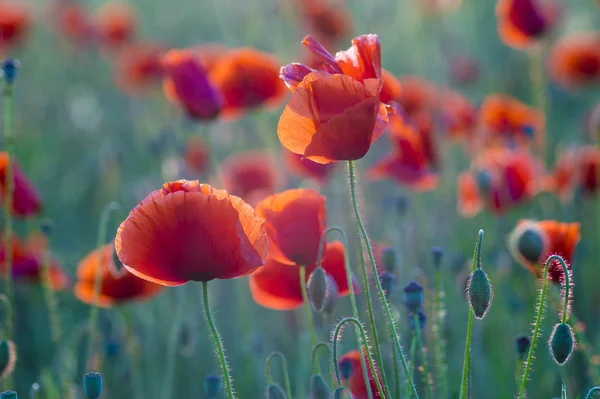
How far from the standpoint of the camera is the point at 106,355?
7.40 feet

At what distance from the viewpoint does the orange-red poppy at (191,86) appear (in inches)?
104

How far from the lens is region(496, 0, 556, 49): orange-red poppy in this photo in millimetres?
3502

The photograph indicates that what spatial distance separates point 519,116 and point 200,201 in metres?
2.56

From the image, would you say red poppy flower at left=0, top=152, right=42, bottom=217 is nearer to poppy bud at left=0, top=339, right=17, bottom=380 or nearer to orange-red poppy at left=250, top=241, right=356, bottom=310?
poppy bud at left=0, top=339, right=17, bottom=380

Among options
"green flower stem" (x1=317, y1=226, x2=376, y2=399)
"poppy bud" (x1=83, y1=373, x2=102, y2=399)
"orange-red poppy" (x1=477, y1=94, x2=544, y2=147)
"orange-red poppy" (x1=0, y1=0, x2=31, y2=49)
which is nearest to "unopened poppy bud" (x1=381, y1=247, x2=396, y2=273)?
"green flower stem" (x1=317, y1=226, x2=376, y2=399)

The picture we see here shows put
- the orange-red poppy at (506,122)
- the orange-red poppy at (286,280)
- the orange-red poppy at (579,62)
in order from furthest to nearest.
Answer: the orange-red poppy at (579,62) < the orange-red poppy at (506,122) < the orange-red poppy at (286,280)

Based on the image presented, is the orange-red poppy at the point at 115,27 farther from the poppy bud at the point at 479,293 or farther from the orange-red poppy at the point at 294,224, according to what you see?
the poppy bud at the point at 479,293

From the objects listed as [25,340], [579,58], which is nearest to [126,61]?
[25,340]

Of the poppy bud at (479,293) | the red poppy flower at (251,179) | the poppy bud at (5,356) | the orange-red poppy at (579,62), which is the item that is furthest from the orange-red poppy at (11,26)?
the poppy bud at (479,293)

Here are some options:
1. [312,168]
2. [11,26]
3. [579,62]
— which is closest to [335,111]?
[312,168]

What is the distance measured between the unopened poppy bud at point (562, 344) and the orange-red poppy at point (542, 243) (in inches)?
14.2

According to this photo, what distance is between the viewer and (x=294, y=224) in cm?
173

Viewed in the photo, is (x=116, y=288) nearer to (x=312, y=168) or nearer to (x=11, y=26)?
(x=312, y=168)

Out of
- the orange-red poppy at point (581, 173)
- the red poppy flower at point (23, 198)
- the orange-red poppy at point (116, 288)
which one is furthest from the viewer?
the orange-red poppy at point (581, 173)
